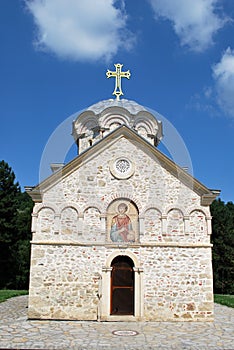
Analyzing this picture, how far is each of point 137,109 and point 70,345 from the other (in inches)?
452

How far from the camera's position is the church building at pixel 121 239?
1032 centimetres

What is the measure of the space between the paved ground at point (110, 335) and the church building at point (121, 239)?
53 centimetres

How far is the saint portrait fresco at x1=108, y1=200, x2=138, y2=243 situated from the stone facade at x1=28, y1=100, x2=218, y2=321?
33 millimetres

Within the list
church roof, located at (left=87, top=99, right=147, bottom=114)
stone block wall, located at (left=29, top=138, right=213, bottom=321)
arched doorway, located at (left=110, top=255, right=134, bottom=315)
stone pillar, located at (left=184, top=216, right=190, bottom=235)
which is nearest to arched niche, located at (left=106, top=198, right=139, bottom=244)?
stone block wall, located at (left=29, top=138, right=213, bottom=321)

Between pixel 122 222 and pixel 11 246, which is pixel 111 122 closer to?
pixel 122 222

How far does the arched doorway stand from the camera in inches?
414

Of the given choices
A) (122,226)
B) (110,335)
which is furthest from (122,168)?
(110,335)

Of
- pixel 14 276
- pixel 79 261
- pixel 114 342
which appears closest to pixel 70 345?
pixel 114 342

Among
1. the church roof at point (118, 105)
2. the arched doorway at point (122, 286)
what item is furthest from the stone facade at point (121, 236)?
the church roof at point (118, 105)

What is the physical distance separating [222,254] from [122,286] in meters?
18.0

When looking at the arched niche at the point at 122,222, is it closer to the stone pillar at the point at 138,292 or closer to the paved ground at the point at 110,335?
the stone pillar at the point at 138,292

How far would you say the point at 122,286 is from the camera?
10703 millimetres

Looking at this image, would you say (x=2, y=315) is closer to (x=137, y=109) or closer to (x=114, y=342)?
(x=114, y=342)

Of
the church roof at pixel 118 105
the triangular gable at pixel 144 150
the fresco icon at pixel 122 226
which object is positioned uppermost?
the church roof at pixel 118 105
